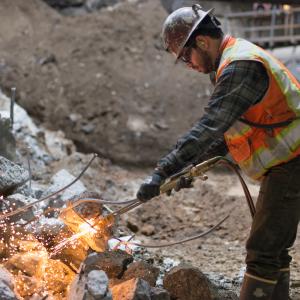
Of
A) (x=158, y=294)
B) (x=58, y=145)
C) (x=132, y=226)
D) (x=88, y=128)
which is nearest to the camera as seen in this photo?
(x=158, y=294)

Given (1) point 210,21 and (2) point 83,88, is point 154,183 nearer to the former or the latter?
(1) point 210,21

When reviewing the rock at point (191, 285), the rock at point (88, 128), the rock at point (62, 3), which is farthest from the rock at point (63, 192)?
the rock at point (62, 3)

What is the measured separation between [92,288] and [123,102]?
781 centimetres

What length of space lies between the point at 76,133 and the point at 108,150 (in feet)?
2.19

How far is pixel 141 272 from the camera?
Answer: 13.4ft

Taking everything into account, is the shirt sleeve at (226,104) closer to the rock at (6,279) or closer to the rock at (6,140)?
the rock at (6,279)

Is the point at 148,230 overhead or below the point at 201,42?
below

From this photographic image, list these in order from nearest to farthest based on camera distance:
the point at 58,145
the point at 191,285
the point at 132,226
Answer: the point at 191,285 < the point at 132,226 < the point at 58,145

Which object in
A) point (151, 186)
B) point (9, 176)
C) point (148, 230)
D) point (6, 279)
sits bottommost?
point (148, 230)

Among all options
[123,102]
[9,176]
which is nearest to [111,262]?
[9,176]

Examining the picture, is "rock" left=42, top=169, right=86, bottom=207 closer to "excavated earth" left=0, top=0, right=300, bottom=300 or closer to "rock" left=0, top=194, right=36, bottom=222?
"rock" left=0, top=194, right=36, bottom=222

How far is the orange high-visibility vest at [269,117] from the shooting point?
3.51 m

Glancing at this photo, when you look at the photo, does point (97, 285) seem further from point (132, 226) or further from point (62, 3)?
point (62, 3)

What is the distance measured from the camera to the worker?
3.46m
